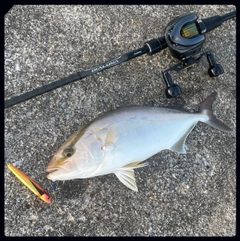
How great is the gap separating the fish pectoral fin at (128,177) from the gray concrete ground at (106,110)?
15cm

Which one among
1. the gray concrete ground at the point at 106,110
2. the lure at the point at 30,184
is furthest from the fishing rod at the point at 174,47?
the lure at the point at 30,184

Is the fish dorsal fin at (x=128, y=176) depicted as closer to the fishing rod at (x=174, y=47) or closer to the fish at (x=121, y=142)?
the fish at (x=121, y=142)

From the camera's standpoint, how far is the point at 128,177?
189cm

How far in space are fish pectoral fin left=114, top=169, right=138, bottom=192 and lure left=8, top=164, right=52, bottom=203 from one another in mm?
516

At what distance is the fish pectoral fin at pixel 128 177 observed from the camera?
1876 millimetres

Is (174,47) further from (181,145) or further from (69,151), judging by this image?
(69,151)

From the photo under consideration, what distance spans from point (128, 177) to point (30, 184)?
668 millimetres

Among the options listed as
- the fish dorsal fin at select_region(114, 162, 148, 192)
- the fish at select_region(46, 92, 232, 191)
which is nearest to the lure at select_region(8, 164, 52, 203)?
the fish at select_region(46, 92, 232, 191)

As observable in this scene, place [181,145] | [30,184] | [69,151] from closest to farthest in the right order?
1. [69,151]
2. [30,184]
3. [181,145]

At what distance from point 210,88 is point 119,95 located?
77cm

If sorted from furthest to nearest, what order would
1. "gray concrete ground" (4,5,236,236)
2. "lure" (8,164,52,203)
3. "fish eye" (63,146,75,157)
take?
"gray concrete ground" (4,5,236,236) < "lure" (8,164,52,203) < "fish eye" (63,146,75,157)

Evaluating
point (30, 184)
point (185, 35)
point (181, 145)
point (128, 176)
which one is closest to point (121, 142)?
point (128, 176)

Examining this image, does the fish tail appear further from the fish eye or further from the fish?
the fish eye

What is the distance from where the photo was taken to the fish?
66.1 inches
